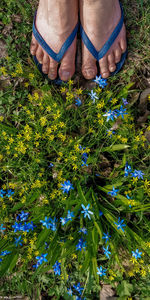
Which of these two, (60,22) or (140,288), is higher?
(60,22)

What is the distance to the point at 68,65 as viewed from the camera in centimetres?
198

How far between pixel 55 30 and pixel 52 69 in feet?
1.05

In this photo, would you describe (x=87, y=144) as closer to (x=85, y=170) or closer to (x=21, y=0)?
(x=85, y=170)

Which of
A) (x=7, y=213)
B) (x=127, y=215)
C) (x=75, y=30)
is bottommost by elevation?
(x=127, y=215)

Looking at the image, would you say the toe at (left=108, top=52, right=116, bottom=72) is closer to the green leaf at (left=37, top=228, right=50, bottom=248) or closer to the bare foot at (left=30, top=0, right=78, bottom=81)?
the bare foot at (left=30, top=0, right=78, bottom=81)

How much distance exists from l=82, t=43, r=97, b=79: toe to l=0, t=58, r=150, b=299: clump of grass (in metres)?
0.22

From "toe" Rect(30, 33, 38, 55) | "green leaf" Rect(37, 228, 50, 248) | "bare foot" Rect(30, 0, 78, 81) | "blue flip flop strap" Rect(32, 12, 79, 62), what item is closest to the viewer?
"green leaf" Rect(37, 228, 50, 248)

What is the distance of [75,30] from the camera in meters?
1.92

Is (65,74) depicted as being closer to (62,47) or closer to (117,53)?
(62,47)

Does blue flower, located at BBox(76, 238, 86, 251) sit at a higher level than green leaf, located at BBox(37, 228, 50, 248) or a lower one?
lower

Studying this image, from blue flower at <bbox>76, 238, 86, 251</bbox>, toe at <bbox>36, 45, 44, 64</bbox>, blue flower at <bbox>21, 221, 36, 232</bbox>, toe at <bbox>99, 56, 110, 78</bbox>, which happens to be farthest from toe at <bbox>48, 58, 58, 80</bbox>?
blue flower at <bbox>76, 238, 86, 251</bbox>

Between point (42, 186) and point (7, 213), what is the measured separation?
0.43 m

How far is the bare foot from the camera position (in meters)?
1.78

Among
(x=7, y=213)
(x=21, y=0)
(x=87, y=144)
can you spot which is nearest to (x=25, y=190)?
(x=7, y=213)
